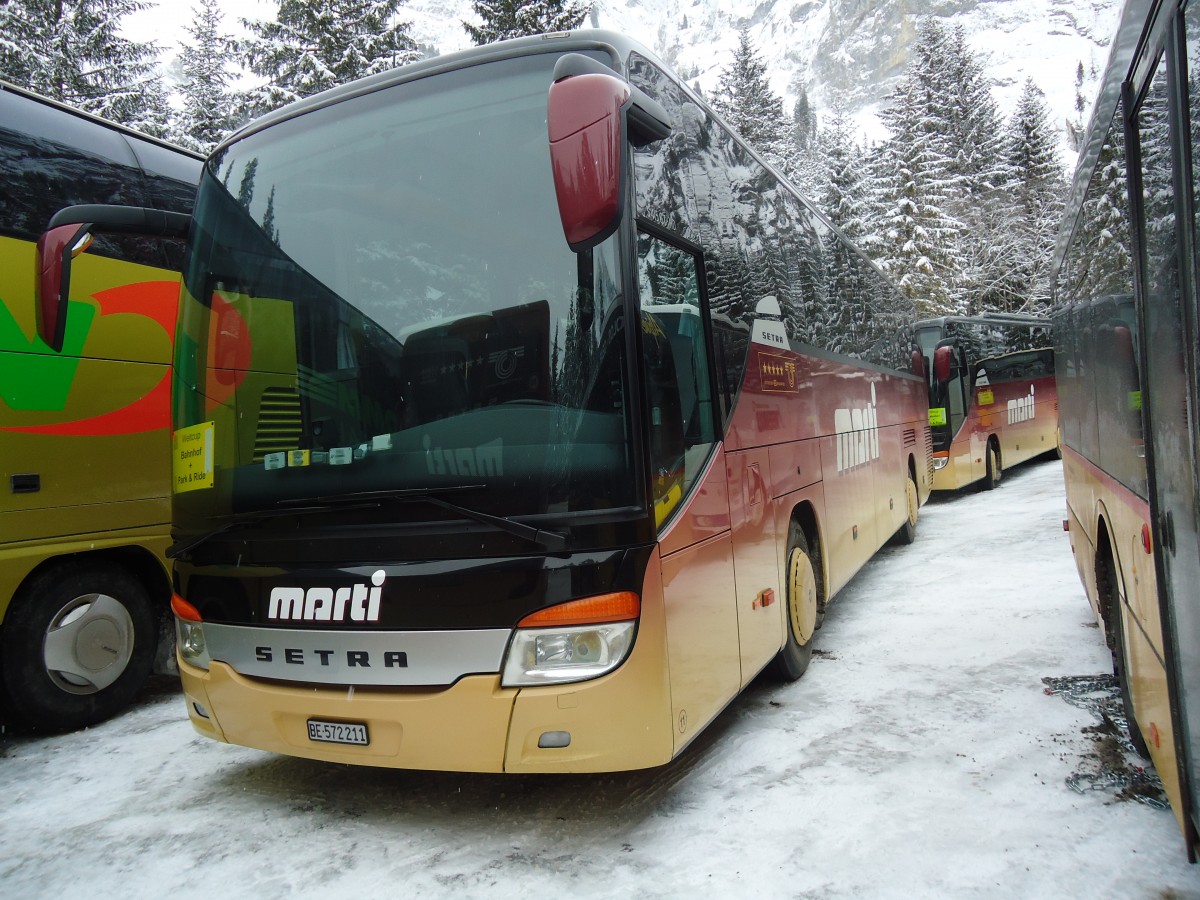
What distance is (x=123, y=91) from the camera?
943 inches

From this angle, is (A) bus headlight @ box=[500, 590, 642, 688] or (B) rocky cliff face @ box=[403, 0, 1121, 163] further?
(B) rocky cliff face @ box=[403, 0, 1121, 163]

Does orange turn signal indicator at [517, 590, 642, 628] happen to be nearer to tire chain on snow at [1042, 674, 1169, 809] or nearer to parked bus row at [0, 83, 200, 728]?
tire chain on snow at [1042, 674, 1169, 809]

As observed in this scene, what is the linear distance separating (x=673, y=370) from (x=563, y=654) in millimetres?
1349

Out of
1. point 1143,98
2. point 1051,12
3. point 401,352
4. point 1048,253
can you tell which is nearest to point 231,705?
point 401,352

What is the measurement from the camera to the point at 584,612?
3.37 metres

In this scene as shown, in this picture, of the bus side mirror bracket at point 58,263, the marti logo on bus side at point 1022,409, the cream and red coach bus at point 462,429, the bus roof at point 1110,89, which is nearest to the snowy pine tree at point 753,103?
the marti logo on bus side at point 1022,409

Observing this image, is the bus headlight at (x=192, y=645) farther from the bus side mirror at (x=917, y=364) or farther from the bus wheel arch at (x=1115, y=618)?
the bus side mirror at (x=917, y=364)

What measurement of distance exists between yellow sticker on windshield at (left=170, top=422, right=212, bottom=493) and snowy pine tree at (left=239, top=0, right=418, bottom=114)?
21.7 m

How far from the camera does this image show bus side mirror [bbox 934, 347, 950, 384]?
15555mm

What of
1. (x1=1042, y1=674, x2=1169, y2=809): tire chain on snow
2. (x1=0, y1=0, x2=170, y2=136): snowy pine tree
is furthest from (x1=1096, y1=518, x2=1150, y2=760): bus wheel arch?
(x1=0, y1=0, x2=170, y2=136): snowy pine tree

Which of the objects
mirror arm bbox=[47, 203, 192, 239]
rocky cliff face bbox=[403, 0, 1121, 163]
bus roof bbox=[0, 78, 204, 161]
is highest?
rocky cliff face bbox=[403, 0, 1121, 163]

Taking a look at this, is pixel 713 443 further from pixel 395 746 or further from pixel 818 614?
pixel 818 614

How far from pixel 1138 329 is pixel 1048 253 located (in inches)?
1659

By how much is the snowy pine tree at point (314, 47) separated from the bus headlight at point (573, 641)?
910 inches
